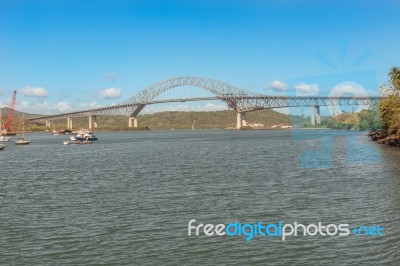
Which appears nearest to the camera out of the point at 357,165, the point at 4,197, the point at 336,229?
the point at 336,229

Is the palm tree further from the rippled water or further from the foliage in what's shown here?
the rippled water

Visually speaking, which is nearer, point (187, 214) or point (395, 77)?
point (187, 214)

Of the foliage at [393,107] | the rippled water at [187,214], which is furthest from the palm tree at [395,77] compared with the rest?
the rippled water at [187,214]

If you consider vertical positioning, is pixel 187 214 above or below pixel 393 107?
below

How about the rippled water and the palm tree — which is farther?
the palm tree

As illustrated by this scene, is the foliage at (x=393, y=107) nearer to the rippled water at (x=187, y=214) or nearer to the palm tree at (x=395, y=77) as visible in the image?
the palm tree at (x=395, y=77)

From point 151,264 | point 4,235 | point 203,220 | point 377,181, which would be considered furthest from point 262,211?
point 377,181

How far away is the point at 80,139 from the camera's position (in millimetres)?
107750

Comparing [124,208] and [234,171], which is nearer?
[124,208]

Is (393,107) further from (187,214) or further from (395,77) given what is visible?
(187,214)

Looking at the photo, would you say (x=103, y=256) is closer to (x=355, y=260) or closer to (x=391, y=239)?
(x=355, y=260)

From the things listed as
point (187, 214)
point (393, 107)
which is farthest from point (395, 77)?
point (187, 214)

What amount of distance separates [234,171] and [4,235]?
76.2 feet

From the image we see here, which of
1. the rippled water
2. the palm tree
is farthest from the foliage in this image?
the rippled water
